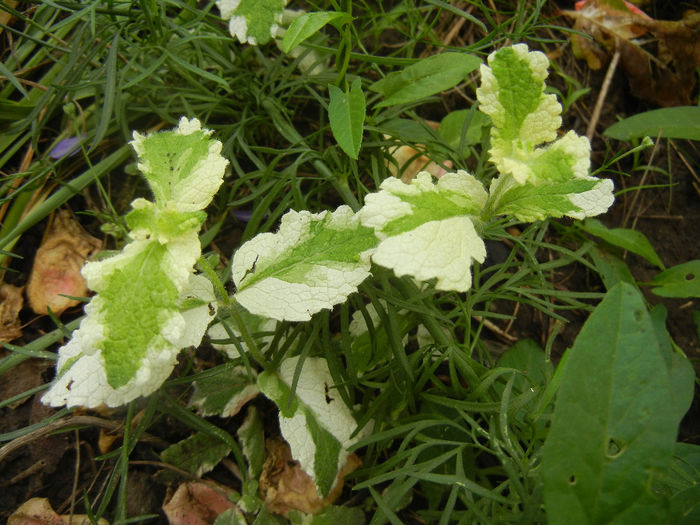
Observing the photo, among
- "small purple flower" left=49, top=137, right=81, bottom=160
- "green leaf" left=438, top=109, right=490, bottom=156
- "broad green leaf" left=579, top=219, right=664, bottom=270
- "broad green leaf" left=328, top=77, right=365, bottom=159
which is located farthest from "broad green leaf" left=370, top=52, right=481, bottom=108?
"small purple flower" left=49, top=137, right=81, bottom=160

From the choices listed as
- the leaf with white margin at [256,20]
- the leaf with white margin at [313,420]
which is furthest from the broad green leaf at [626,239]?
the leaf with white margin at [256,20]

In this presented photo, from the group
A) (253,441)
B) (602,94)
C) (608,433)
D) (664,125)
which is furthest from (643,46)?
(253,441)

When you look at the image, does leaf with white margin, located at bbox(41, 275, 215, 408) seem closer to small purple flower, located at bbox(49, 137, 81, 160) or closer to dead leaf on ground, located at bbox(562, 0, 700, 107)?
small purple flower, located at bbox(49, 137, 81, 160)

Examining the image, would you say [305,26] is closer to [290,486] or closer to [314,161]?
[314,161]

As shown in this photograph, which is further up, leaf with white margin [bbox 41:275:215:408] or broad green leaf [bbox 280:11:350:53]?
broad green leaf [bbox 280:11:350:53]

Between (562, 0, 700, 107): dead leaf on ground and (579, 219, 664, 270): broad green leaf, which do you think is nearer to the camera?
(579, 219, 664, 270): broad green leaf

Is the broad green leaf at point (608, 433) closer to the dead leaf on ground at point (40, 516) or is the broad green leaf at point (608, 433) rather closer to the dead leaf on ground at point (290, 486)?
the dead leaf on ground at point (290, 486)
